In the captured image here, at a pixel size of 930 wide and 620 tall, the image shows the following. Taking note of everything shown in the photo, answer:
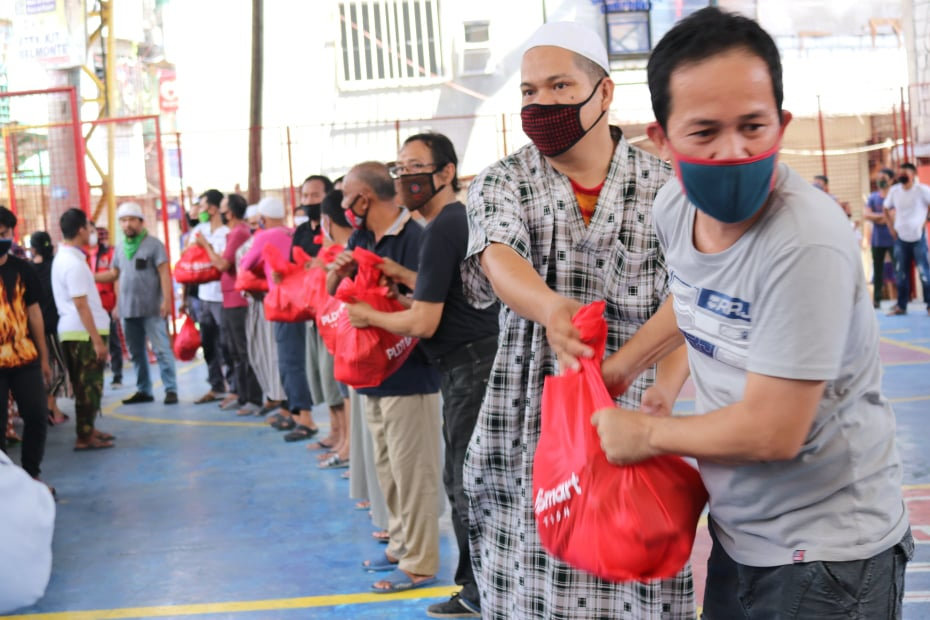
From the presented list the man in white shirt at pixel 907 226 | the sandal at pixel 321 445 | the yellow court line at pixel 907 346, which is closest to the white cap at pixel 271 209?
the sandal at pixel 321 445

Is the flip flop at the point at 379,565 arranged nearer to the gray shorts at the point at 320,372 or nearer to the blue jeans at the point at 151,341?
the gray shorts at the point at 320,372

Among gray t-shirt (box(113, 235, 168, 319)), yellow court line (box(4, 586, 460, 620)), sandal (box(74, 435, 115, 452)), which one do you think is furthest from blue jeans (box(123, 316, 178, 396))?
yellow court line (box(4, 586, 460, 620))

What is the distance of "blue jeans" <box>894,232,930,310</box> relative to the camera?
14.4 metres

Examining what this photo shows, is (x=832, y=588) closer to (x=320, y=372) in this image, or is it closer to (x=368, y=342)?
(x=368, y=342)

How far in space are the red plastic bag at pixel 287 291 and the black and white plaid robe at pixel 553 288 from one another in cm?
474

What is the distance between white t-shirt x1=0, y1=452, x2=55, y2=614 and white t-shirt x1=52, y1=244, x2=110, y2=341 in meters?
4.48

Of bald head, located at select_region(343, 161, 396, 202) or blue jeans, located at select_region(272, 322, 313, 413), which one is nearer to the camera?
bald head, located at select_region(343, 161, 396, 202)

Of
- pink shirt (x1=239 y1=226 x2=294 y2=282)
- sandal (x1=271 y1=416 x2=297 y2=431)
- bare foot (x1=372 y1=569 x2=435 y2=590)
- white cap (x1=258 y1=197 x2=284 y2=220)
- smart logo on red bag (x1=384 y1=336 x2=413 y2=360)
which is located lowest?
sandal (x1=271 y1=416 x2=297 y2=431)

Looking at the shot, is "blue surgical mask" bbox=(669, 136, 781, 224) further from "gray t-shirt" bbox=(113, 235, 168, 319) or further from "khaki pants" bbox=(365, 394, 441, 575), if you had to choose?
"gray t-shirt" bbox=(113, 235, 168, 319)

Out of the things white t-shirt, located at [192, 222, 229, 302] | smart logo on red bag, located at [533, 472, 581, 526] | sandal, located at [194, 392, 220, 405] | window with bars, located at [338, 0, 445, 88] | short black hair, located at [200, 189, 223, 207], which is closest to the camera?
smart logo on red bag, located at [533, 472, 581, 526]

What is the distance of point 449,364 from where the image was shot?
14.5 ft

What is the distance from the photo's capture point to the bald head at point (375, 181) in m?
5.20

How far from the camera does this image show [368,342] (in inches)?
187

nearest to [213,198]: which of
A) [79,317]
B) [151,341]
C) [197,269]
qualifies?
[197,269]
